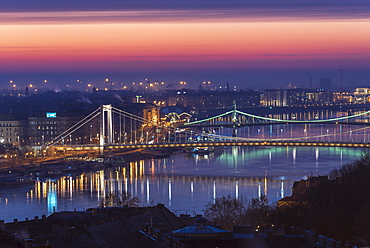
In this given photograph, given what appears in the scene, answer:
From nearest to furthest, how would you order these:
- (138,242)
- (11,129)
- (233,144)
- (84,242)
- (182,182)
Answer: (138,242) < (84,242) < (182,182) < (233,144) < (11,129)

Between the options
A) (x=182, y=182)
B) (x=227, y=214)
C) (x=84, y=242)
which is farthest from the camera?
(x=182, y=182)

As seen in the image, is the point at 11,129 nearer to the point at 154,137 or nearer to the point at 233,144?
the point at 154,137

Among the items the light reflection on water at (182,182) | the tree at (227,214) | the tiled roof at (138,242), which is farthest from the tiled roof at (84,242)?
the light reflection on water at (182,182)

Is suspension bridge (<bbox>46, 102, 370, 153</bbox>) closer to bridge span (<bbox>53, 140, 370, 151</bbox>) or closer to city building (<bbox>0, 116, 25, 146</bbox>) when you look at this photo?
bridge span (<bbox>53, 140, 370, 151</bbox>)

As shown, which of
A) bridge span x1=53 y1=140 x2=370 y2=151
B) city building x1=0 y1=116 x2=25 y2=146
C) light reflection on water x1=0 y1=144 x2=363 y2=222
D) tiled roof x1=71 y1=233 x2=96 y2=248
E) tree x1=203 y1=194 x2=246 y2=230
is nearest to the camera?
tiled roof x1=71 y1=233 x2=96 y2=248

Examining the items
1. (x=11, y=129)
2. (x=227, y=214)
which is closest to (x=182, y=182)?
(x=227, y=214)

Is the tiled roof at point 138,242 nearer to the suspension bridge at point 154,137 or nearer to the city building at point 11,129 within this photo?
the suspension bridge at point 154,137

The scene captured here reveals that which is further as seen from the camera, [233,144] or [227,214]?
[233,144]

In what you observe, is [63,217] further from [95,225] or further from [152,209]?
[95,225]

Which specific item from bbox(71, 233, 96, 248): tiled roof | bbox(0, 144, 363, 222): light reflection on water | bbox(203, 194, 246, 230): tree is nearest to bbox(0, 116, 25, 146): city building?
bbox(0, 144, 363, 222): light reflection on water
